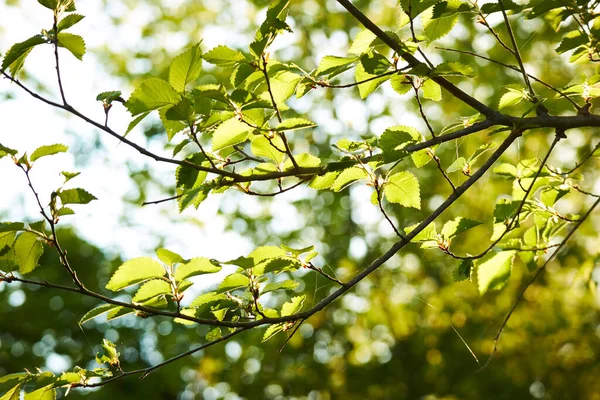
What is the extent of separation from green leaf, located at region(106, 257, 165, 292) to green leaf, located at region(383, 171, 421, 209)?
510 mm

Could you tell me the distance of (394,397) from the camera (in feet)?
18.9

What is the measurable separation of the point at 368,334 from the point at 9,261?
548 centimetres

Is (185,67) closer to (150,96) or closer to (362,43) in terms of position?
(150,96)

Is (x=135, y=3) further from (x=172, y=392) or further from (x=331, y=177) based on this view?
(x=331, y=177)

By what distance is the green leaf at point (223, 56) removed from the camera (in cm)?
98

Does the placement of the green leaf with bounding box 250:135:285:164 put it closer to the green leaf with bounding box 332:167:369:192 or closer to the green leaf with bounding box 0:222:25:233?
the green leaf with bounding box 332:167:369:192

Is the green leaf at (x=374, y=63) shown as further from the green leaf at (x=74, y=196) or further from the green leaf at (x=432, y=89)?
the green leaf at (x=74, y=196)

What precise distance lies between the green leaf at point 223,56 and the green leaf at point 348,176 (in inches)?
12.2

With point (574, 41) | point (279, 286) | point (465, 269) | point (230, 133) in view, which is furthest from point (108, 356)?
point (574, 41)

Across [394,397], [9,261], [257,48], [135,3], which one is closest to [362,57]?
[257,48]

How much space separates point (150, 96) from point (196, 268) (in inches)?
12.7

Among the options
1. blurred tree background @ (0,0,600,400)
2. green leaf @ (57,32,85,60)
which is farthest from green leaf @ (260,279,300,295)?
blurred tree background @ (0,0,600,400)

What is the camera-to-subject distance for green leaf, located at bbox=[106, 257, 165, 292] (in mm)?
1051

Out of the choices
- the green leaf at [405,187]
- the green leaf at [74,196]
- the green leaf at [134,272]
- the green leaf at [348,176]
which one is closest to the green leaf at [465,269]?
the green leaf at [405,187]
